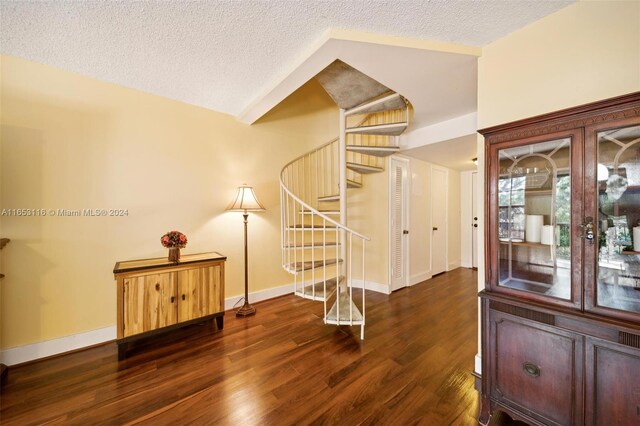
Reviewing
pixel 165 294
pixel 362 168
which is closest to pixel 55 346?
pixel 165 294

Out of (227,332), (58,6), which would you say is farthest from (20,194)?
(227,332)

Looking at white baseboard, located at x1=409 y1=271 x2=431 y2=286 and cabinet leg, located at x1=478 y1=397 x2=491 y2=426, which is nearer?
cabinet leg, located at x1=478 y1=397 x2=491 y2=426

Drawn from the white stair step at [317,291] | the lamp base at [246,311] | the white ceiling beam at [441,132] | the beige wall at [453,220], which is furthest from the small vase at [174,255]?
the beige wall at [453,220]

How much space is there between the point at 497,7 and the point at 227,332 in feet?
10.6

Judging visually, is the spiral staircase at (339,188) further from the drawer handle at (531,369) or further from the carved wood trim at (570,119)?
the carved wood trim at (570,119)

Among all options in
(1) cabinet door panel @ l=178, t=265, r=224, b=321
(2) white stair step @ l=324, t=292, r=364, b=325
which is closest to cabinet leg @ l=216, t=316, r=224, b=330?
(1) cabinet door panel @ l=178, t=265, r=224, b=321

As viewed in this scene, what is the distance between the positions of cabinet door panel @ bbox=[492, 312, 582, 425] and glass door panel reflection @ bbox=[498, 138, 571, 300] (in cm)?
21

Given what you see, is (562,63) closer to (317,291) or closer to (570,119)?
(570,119)

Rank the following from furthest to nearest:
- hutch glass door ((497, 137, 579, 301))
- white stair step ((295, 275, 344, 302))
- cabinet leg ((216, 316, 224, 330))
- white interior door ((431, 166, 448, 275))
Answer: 1. white interior door ((431, 166, 448, 275))
2. cabinet leg ((216, 316, 224, 330))
3. white stair step ((295, 275, 344, 302))
4. hutch glass door ((497, 137, 579, 301))

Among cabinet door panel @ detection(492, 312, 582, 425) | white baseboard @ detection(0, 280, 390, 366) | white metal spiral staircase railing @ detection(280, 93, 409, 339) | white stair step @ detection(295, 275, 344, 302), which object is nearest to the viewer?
cabinet door panel @ detection(492, 312, 582, 425)

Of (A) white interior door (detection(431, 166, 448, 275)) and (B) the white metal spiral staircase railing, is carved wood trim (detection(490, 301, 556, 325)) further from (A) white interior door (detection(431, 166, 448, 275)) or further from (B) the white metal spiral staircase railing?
(A) white interior door (detection(431, 166, 448, 275))

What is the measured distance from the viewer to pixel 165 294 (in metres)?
2.10

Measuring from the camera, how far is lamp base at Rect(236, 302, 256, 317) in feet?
8.81

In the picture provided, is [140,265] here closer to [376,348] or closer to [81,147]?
[81,147]
